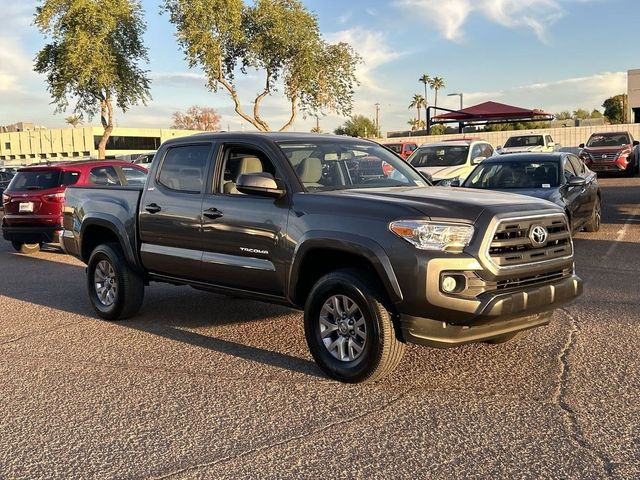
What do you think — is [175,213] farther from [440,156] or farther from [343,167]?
[440,156]

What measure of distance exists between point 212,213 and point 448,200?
2.14 m

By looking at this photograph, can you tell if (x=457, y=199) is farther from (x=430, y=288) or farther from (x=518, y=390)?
(x=518, y=390)

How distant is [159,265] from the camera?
6559 mm

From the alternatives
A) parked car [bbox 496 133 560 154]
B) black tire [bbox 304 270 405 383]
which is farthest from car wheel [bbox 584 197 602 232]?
parked car [bbox 496 133 560 154]

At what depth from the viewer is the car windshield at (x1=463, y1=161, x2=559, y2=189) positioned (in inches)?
424

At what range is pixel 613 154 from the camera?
84.8ft

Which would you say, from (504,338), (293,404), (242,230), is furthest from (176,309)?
(504,338)

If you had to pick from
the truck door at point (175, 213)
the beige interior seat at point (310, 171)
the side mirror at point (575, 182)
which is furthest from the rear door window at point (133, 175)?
the beige interior seat at point (310, 171)

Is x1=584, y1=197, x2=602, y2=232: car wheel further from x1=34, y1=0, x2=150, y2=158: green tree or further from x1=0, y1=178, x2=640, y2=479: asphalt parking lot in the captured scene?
x1=34, y1=0, x2=150, y2=158: green tree

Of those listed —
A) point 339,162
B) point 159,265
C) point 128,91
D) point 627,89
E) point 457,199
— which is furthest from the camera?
point 627,89

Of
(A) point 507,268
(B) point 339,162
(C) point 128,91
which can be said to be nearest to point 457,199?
(A) point 507,268

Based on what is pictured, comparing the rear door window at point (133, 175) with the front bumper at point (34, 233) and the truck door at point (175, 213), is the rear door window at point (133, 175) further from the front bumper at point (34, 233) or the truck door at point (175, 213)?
the truck door at point (175, 213)

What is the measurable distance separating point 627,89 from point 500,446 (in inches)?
2032

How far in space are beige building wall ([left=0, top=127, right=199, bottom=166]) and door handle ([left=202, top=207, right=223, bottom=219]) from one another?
7937 cm
